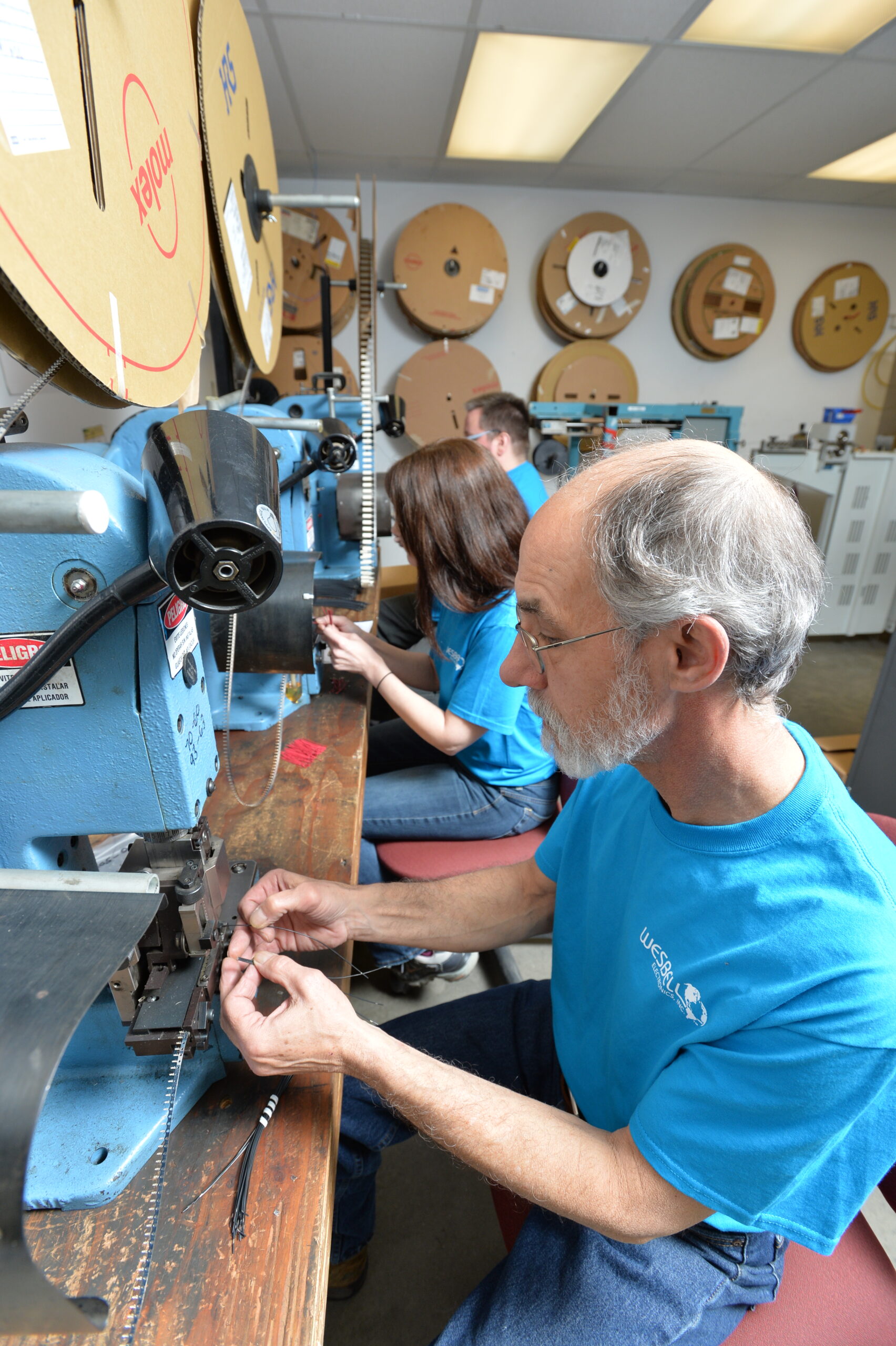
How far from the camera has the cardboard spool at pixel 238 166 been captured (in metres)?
1.06

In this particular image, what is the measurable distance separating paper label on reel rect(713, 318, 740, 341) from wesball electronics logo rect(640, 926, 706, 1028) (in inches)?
200

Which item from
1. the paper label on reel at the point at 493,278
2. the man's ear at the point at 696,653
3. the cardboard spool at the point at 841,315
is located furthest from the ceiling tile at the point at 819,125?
the man's ear at the point at 696,653

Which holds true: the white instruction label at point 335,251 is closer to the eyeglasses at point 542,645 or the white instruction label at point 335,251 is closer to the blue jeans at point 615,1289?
the eyeglasses at point 542,645

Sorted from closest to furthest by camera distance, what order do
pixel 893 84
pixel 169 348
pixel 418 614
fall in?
pixel 169 348
pixel 418 614
pixel 893 84

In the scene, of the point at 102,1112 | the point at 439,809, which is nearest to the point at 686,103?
the point at 439,809

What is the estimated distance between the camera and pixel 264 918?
784 millimetres

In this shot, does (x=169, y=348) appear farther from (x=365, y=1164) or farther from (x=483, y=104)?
(x=483, y=104)

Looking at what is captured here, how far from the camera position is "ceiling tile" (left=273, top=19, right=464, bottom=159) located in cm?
256

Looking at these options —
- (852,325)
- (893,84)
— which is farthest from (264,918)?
(852,325)

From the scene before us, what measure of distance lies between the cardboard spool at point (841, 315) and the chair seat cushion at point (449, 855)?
5.04 metres

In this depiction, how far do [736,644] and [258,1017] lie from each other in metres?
0.62

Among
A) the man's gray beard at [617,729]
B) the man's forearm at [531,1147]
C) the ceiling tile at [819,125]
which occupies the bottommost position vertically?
the man's forearm at [531,1147]

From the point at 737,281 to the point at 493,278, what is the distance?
5.93 feet

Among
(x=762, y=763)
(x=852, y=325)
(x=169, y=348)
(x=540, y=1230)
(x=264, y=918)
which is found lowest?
(x=540, y=1230)
